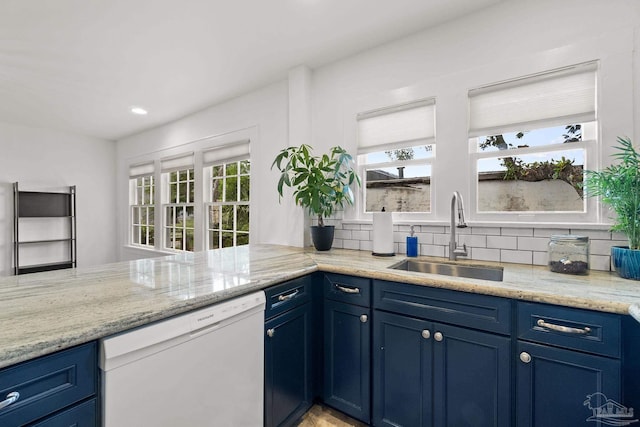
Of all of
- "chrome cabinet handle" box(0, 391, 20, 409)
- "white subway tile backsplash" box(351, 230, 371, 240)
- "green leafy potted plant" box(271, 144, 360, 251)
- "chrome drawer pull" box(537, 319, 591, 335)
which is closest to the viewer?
"chrome cabinet handle" box(0, 391, 20, 409)

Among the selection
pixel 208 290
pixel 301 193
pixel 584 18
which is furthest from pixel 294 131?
pixel 584 18

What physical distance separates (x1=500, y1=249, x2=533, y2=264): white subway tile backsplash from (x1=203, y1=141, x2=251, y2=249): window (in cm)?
256

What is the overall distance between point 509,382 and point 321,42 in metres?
2.54

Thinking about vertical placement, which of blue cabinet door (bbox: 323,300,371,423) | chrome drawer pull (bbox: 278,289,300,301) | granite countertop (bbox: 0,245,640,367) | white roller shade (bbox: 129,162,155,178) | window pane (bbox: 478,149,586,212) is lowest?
blue cabinet door (bbox: 323,300,371,423)

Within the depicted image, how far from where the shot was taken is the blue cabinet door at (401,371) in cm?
142

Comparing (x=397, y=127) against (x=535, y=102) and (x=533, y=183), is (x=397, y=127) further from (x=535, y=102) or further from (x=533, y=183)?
(x=533, y=183)

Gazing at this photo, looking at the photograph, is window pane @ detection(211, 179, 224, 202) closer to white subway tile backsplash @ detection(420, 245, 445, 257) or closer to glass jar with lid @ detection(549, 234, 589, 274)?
white subway tile backsplash @ detection(420, 245, 445, 257)

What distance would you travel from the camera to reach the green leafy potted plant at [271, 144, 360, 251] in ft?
7.61

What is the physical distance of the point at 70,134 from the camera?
4.76m

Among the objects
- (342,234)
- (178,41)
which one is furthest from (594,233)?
(178,41)

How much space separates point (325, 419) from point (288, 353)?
57 centimetres

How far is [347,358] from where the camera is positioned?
5.48 ft

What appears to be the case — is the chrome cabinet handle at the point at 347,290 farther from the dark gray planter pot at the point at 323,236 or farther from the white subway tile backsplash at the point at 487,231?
the white subway tile backsplash at the point at 487,231

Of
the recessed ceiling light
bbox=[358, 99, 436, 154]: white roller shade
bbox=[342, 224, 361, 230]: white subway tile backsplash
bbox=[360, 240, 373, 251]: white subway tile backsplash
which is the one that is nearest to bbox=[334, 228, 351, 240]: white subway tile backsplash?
bbox=[342, 224, 361, 230]: white subway tile backsplash
